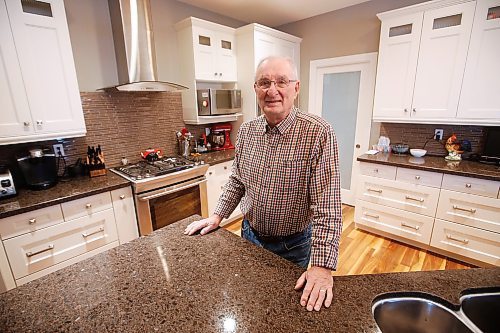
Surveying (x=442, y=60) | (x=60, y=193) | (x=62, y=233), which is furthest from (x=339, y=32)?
(x=62, y=233)

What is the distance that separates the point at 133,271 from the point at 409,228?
2654mm

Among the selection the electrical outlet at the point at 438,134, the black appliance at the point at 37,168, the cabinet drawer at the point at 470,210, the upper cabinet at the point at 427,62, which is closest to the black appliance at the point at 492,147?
the upper cabinet at the point at 427,62

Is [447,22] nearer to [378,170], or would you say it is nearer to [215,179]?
[378,170]

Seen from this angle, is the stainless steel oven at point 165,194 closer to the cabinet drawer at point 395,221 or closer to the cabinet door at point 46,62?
the cabinet door at point 46,62

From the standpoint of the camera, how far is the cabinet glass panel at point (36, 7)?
1703mm

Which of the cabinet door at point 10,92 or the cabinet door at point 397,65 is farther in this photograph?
the cabinet door at point 397,65

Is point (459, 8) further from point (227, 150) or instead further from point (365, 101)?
point (227, 150)

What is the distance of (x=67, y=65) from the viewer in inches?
75.5

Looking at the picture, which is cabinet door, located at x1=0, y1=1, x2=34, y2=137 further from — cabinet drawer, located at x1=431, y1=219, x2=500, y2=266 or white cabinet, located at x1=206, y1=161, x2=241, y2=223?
cabinet drawer, located at x1=431, y1=219, x2=500, y2=266

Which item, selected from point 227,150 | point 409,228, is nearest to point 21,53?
point 227,150

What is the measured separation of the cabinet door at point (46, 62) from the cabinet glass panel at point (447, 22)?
3.20 m

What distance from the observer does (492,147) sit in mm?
2342

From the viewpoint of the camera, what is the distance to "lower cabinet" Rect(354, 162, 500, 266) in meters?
2.11

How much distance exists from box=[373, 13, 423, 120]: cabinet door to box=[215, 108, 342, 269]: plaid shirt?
2.01 meters
